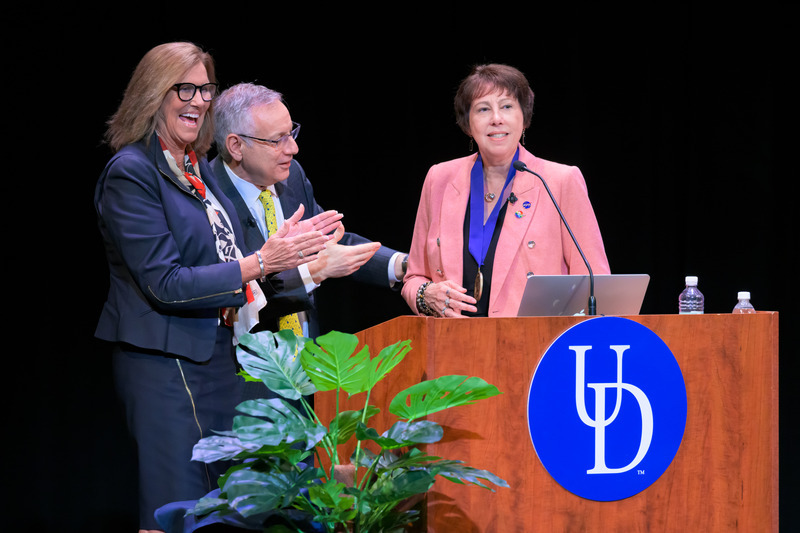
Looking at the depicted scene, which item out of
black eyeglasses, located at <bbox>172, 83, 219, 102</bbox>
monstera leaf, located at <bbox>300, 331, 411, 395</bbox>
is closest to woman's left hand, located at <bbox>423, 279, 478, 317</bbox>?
monstera leaf, located at <bbox>300, 331, 411, 395</bbox>

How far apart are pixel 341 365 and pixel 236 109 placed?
1.69 meters

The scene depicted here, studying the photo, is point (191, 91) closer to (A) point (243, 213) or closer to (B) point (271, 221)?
(A) point (243, 213)

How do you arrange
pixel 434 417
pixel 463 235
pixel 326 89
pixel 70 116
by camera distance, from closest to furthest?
pixel 434 417, pixel 463 235, pixel 70 116, pixel 326 89

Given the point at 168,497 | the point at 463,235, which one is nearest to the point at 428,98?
the point at 463,235

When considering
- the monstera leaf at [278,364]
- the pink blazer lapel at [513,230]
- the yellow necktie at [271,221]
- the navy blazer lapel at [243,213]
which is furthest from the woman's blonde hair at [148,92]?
the pink blazer lapel at [513,230]

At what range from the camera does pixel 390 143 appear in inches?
A: 160

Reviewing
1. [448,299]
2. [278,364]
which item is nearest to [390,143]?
[448,299]

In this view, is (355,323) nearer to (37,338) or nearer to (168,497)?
(37,338)

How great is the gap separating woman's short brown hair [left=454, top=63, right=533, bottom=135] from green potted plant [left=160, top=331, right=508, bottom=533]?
48.6 inches

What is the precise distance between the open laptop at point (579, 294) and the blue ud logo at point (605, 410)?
0.15m

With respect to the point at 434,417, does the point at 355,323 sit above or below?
above

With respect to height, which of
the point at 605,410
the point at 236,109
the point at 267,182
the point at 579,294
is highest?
the point at 236,109

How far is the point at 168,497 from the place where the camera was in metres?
2.46

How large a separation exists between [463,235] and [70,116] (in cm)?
194
